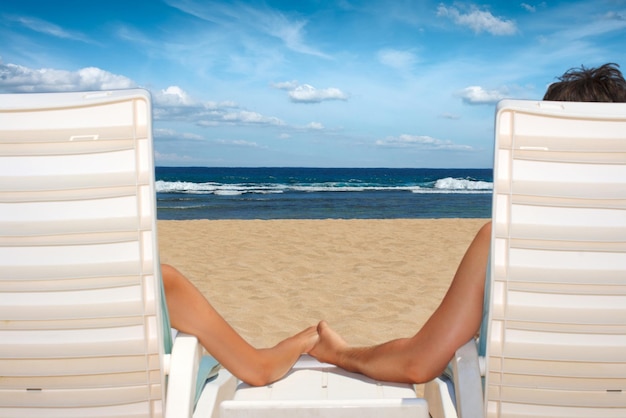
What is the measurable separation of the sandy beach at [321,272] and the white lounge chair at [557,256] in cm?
268

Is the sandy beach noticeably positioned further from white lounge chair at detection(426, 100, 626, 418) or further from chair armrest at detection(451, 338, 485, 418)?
white lounge chair at detection(426, 100, 626, 418)

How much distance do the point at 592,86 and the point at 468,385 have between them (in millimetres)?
917

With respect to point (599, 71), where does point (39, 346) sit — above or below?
below

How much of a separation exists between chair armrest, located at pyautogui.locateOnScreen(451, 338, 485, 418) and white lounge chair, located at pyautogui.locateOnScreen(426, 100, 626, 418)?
3cm

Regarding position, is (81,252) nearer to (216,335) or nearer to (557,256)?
(216,335)

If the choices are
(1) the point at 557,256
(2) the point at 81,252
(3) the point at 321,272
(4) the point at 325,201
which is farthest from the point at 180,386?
(4) the point at 325,201

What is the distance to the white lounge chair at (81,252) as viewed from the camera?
1.31 m

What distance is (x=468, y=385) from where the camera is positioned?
154 centimetres

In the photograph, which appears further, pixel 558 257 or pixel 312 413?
pixel 312 413

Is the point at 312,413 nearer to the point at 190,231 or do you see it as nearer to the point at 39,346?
the point at 39,346

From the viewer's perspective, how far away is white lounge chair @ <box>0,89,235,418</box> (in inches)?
51.4

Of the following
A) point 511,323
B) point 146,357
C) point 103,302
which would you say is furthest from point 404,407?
point 103,302

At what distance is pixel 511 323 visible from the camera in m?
1.41

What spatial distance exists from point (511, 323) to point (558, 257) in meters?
0.19
